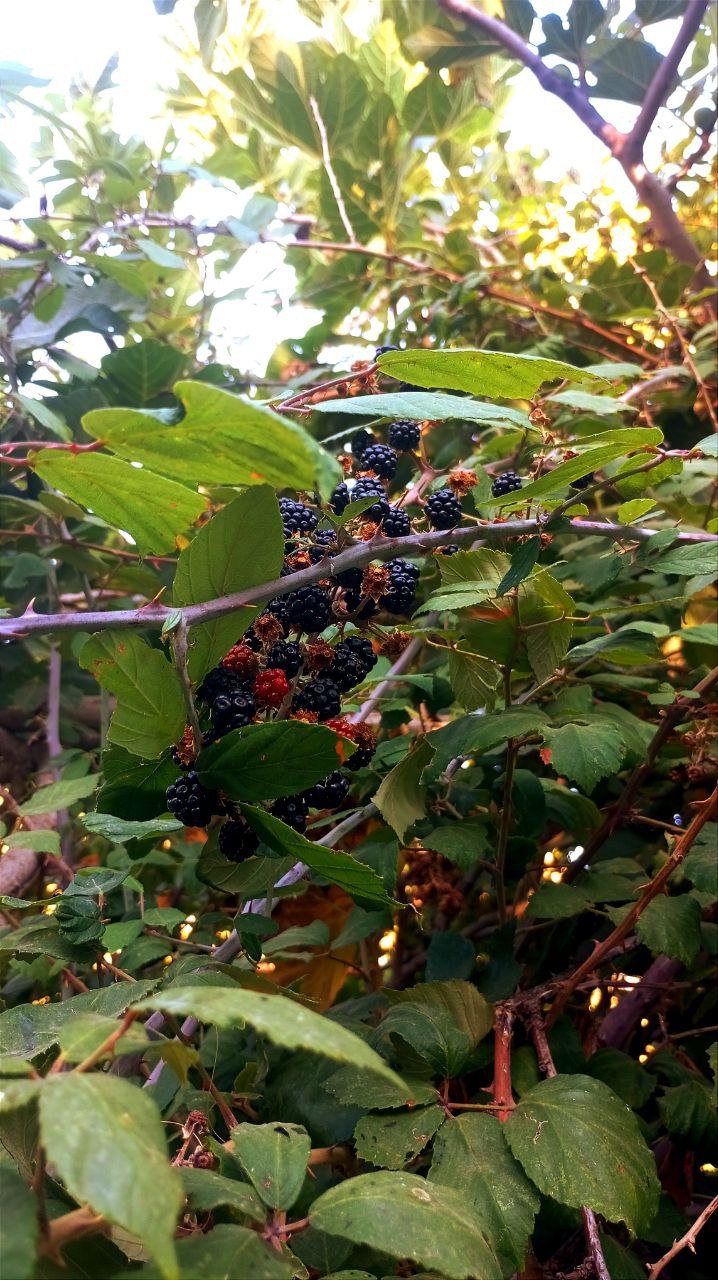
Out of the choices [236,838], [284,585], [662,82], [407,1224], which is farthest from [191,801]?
[662,82]

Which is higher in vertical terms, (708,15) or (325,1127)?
(708,15)

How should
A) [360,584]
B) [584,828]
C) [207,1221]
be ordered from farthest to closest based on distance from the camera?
[584,828] → [360,584] → [207,1221]

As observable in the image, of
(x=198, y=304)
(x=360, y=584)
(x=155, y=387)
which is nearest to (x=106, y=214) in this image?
(x=198, y=304)

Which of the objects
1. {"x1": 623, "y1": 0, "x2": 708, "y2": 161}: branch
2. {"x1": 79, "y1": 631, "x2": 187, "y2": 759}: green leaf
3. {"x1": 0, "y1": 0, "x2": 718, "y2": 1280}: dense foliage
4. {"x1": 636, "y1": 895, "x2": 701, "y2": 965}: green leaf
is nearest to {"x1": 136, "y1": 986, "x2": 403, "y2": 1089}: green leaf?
{"x1": 0, "y1": 0, "x2": 718, "y2": 1280}: dense foliage

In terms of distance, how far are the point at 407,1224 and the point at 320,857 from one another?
173mm

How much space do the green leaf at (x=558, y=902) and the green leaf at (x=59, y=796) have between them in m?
0.42

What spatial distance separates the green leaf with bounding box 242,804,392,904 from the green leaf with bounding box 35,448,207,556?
183 mm

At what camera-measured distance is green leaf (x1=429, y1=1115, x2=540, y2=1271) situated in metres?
0.49

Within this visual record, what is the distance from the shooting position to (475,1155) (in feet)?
1.71

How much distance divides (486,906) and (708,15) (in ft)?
4.47

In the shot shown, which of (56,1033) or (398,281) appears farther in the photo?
(398,281)

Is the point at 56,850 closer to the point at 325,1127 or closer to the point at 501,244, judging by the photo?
the point at 325,1127

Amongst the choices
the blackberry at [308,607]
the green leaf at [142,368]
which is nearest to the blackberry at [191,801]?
the blackberry at [308,607]

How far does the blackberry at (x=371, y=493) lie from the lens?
646 mm
